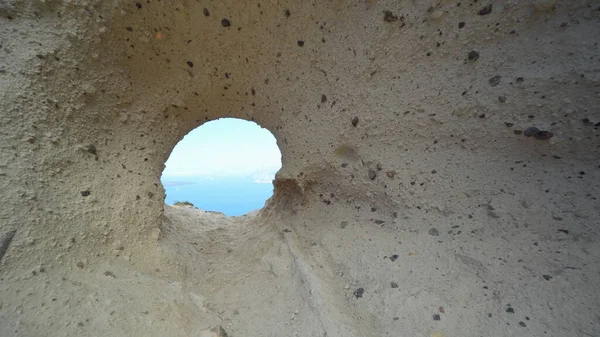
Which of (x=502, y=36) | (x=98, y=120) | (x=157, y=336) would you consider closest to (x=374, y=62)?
(x=502, y=36)

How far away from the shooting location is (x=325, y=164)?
120 cm

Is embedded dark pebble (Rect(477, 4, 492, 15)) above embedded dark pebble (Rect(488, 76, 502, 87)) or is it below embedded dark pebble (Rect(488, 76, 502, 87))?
above

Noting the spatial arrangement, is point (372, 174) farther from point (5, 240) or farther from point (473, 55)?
point (5, 240)

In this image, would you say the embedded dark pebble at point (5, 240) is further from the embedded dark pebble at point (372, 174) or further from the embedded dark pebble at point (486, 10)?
the embedded dark pebble at point (486, 10)

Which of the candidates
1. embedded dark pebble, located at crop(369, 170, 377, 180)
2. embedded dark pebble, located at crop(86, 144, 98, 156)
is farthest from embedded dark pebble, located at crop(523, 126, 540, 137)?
embedded dark pebble, located at crop(86, 144, 98, 156)

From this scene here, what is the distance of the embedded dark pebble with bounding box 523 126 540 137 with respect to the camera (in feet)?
2.99

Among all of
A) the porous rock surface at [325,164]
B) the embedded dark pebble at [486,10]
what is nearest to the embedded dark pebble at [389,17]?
the porous rock surface at [325,164]

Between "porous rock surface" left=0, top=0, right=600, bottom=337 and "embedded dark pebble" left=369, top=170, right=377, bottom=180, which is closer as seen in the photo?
"porous rock surface" left=0, top=0, right=600, bottom=337

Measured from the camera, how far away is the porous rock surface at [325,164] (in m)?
0.78

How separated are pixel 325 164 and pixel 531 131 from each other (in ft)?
2.52

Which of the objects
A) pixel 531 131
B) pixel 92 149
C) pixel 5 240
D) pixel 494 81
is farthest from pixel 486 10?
pixel 5 240

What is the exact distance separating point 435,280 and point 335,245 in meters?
0.39

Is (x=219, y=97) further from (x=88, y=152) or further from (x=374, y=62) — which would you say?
(x=374, y=62)

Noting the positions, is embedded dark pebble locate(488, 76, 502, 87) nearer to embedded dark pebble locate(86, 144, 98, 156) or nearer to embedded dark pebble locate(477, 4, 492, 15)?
embedded dark pebble locate(477, 4, 492, 15)
